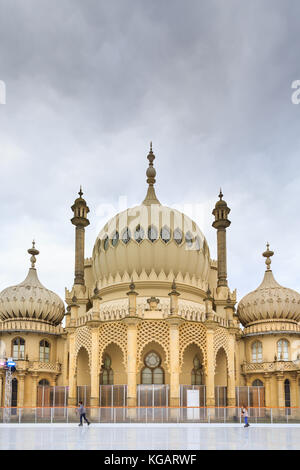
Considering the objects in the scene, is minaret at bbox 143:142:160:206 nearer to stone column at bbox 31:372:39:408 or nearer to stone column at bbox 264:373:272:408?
stone column at bbox 31:372:39:408

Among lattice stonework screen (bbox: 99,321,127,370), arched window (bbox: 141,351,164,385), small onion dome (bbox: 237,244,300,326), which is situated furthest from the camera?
small onion dome (bbox: 237,244,300,326)

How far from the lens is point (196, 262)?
44.1 m

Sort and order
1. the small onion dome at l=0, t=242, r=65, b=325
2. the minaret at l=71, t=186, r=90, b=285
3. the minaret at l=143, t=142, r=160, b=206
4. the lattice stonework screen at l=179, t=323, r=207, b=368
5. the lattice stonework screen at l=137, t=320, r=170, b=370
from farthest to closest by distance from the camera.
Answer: the minaret at l=143, t=142, r=160, b=206 → the small onion dome at l=0, t=242, r=65, b=325 → the minaret at l=71, t=186, r=90, b=285 → the lattice stonework screen at l=179, t=323, r=207, b=368 → the lattice stonework screen at l=137, t=320, r=170, b=370

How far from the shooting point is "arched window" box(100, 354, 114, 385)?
131 ft

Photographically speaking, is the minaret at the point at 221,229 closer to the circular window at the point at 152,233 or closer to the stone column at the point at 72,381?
the circular window at the point at 152,233

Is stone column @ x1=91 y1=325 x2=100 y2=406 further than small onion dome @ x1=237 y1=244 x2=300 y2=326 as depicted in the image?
No

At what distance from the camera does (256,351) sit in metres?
45.4

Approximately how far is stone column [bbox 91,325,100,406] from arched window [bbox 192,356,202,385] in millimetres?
7720

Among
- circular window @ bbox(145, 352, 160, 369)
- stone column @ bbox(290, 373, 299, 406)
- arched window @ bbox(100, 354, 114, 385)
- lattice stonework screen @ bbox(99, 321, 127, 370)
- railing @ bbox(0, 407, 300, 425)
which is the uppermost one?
lattice stonework screen @ bbox(99, 321, 127, 370)

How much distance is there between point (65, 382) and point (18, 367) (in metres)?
3.86

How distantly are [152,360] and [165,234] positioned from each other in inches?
396

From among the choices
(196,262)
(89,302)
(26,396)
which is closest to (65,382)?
(26,396)

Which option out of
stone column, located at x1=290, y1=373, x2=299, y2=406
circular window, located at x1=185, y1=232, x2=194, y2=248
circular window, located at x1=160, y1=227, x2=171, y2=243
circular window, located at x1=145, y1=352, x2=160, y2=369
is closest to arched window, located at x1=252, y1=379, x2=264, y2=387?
stone column, located at x1=290, y1=373, x2=299, y2=406

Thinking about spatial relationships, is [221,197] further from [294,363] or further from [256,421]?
[256,421]
